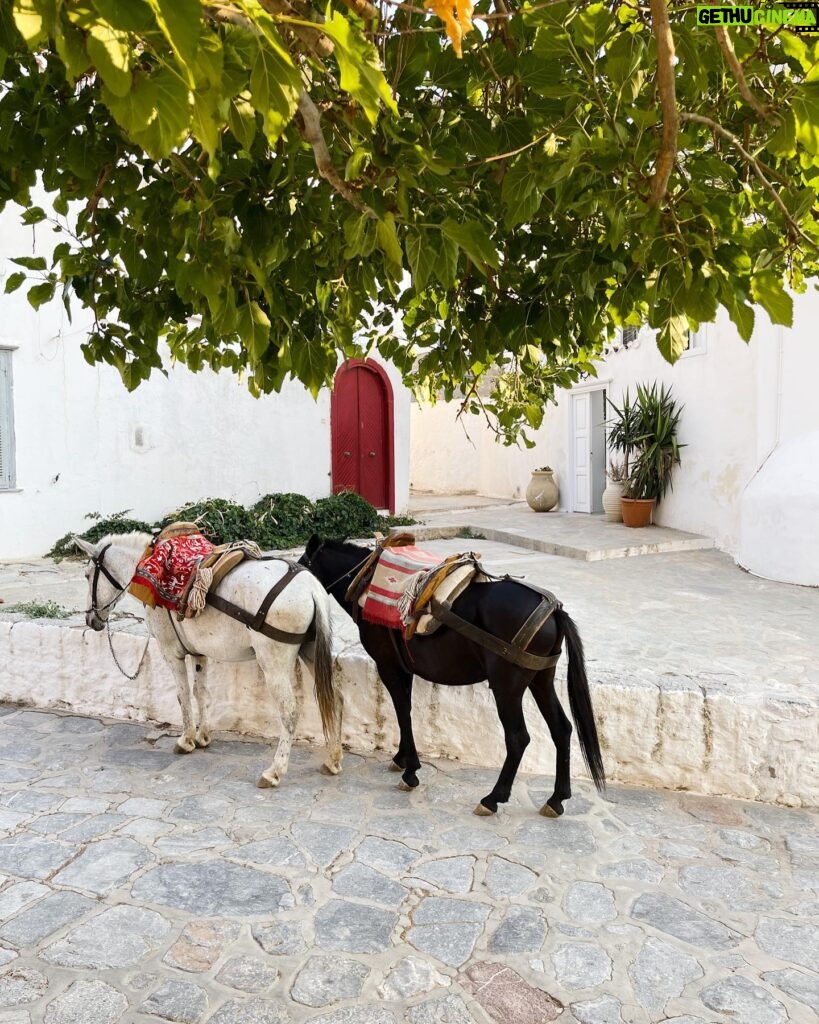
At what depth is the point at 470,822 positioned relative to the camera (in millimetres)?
3281

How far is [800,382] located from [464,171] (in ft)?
21.9

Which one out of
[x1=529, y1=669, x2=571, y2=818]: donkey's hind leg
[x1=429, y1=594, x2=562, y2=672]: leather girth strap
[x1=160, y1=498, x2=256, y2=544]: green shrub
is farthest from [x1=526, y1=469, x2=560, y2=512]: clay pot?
[x1=429, y1=594, x2=562, y2=672]: leather girth strap

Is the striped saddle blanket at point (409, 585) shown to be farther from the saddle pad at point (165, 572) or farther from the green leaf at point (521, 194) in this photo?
the green leaf at point (521, 194)

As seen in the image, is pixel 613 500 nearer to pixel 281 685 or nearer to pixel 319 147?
pixel 281 685

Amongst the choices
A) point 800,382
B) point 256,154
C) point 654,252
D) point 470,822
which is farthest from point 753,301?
point 800,382

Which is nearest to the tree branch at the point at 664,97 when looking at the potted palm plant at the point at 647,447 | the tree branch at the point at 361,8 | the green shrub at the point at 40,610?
the tree branch at the point at 361,8

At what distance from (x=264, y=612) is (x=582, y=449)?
11466 millimetres

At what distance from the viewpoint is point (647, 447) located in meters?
10.8

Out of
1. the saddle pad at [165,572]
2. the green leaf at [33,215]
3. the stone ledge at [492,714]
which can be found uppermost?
the green leaf at [33,215]

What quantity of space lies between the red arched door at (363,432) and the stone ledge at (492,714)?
290 inches

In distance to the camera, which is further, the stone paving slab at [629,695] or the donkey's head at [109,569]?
the donkey's head at [109,569]

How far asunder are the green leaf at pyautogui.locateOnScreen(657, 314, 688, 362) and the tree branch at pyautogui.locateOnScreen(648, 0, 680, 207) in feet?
1.10

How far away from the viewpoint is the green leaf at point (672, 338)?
214 cm

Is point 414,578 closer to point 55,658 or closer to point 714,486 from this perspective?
point 55,658
